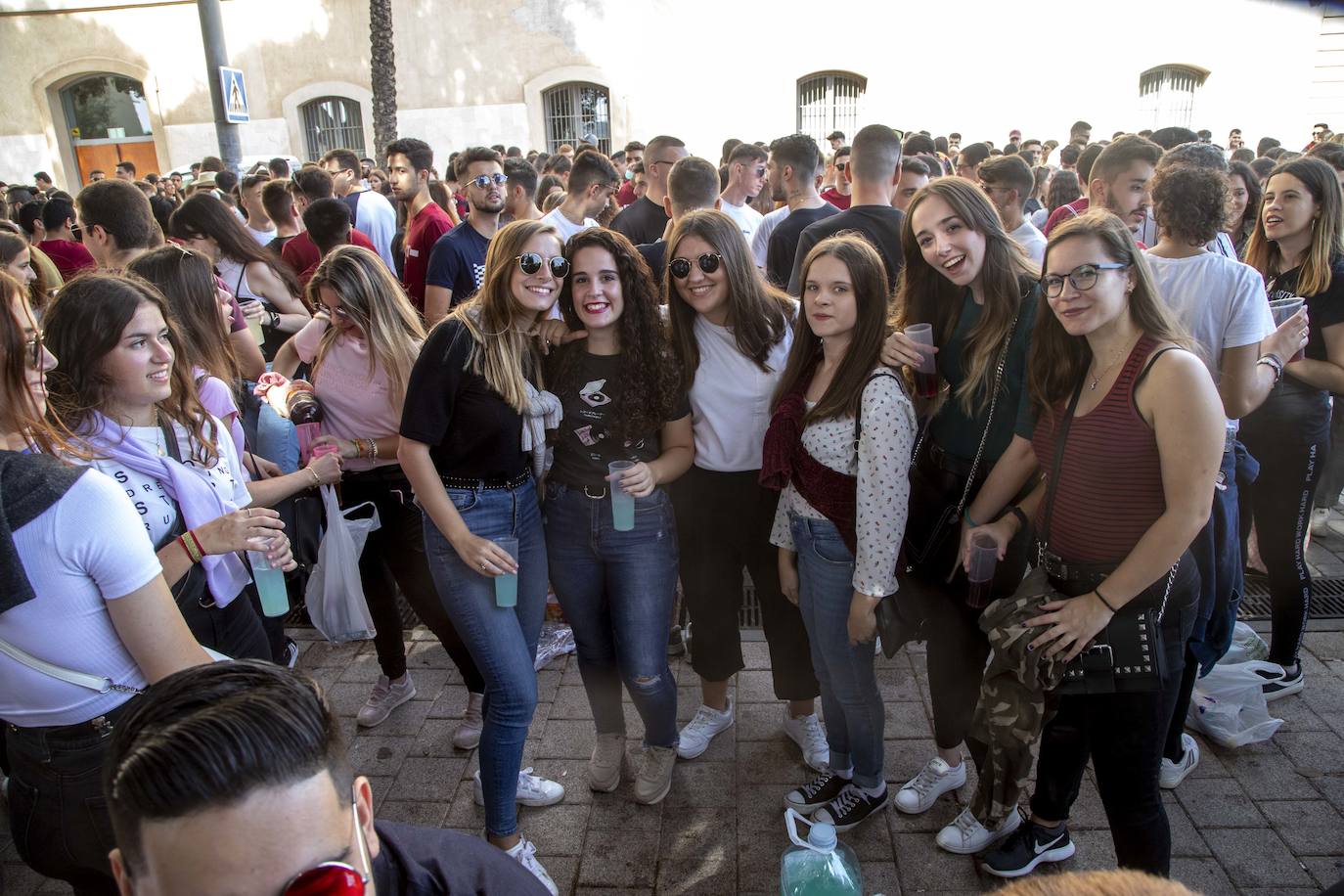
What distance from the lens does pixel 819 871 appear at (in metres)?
2.28

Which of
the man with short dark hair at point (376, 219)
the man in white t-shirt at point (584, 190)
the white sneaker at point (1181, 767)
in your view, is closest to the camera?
the white sneaker at point (1181, 767)

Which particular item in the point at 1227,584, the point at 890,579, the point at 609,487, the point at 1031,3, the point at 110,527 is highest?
the point at 1031,3

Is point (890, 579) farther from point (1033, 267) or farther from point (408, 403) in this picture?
point (408, 403)

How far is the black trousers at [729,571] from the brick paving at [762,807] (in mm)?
361

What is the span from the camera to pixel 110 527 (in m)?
1.67

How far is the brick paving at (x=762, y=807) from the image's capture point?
2.65 meters

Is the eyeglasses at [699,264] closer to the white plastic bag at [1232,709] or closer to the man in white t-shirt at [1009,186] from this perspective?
the man in white t-shirt at [1009,186]

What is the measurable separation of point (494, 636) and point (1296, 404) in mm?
3207

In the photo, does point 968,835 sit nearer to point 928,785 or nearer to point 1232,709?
point 928,785

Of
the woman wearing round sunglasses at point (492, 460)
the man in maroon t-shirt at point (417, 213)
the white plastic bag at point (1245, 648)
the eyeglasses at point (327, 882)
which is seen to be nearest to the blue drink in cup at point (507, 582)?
the woman wearing round sunglasses at point (492, 460)

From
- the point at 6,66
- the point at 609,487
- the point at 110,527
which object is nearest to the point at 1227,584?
the point at 609,487

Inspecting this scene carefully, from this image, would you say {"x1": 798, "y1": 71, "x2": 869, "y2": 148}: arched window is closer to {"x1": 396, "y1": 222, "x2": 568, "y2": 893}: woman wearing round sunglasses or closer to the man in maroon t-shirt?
the man in maroon t-shirt

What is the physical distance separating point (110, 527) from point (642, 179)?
751 cm

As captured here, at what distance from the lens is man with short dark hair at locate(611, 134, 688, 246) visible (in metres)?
5.86
